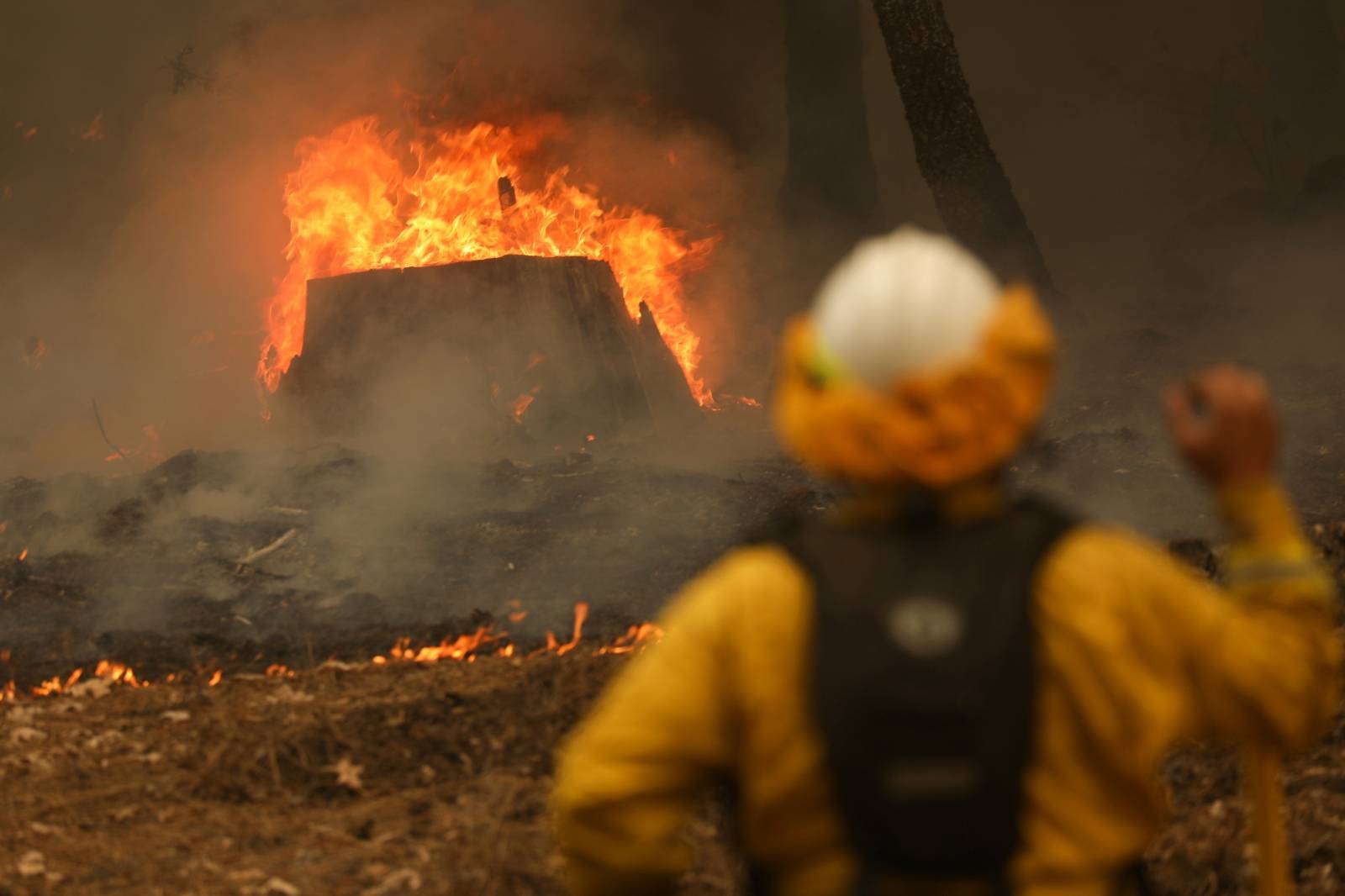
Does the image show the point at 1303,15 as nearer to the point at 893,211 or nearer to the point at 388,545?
the point at 893,211

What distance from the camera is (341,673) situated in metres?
6.07

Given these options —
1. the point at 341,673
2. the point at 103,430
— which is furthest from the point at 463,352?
the point at 341,673

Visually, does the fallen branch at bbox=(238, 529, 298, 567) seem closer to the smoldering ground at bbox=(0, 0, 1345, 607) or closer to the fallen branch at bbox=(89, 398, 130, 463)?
the smoldering ground at bbox=(0, 0, 1345, 607)

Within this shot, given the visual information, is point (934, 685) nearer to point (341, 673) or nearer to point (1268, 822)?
point (1268, 822)

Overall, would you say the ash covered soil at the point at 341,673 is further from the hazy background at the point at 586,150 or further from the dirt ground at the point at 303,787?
Result: the hazy background at the point at 586,150

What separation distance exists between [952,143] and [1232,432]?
9243 mm

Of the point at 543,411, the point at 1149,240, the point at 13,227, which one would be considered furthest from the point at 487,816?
the point at 1149,240

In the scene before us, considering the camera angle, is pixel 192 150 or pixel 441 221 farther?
pixel 192 150

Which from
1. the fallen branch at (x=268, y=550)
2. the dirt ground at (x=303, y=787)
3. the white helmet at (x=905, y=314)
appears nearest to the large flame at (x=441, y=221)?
the fallen branch at (x=268, y=550)

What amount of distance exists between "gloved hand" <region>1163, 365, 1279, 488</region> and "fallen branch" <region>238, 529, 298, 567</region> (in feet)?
22.3

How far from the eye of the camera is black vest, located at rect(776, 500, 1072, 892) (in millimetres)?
1702

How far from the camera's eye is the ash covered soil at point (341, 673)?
4.08 metres

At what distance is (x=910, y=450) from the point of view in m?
1.70

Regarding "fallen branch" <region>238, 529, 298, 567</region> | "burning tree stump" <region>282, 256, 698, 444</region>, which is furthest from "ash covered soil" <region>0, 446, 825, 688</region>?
"burning tree stump" <region>282, 256, 698, 444</region>
